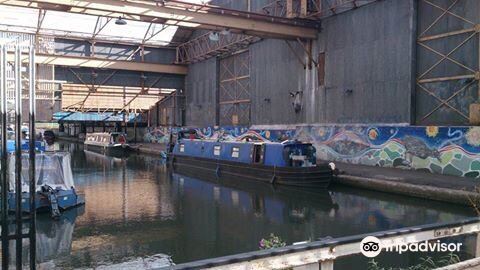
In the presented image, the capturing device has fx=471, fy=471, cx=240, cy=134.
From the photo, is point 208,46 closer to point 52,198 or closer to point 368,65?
point 368,65

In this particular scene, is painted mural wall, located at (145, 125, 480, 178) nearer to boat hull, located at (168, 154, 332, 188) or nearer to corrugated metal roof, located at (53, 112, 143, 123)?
boat hull, located at (168, 154, 332, 188)

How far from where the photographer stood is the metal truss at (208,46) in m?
30.5

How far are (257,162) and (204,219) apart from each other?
26.1 ft

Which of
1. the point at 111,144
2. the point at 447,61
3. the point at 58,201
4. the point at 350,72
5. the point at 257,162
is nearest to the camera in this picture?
the point at 58,201

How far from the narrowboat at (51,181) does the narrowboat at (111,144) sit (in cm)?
2457

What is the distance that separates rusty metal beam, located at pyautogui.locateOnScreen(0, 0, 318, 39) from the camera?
1861cm

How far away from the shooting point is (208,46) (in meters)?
35.2

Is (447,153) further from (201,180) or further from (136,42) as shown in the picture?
(136,42)

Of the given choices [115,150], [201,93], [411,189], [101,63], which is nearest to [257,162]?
[411,189]

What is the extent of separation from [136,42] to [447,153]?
2628 centimetres

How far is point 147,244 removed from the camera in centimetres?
1038

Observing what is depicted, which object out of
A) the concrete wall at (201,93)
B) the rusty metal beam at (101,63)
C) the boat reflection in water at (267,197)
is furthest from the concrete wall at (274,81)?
the rusty metal beam at (101,63)

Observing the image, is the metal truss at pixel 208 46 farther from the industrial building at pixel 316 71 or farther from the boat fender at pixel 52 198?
the boat fender at pixel 52 198

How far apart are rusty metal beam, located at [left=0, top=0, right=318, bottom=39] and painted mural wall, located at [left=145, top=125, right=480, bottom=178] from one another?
5.19 m
